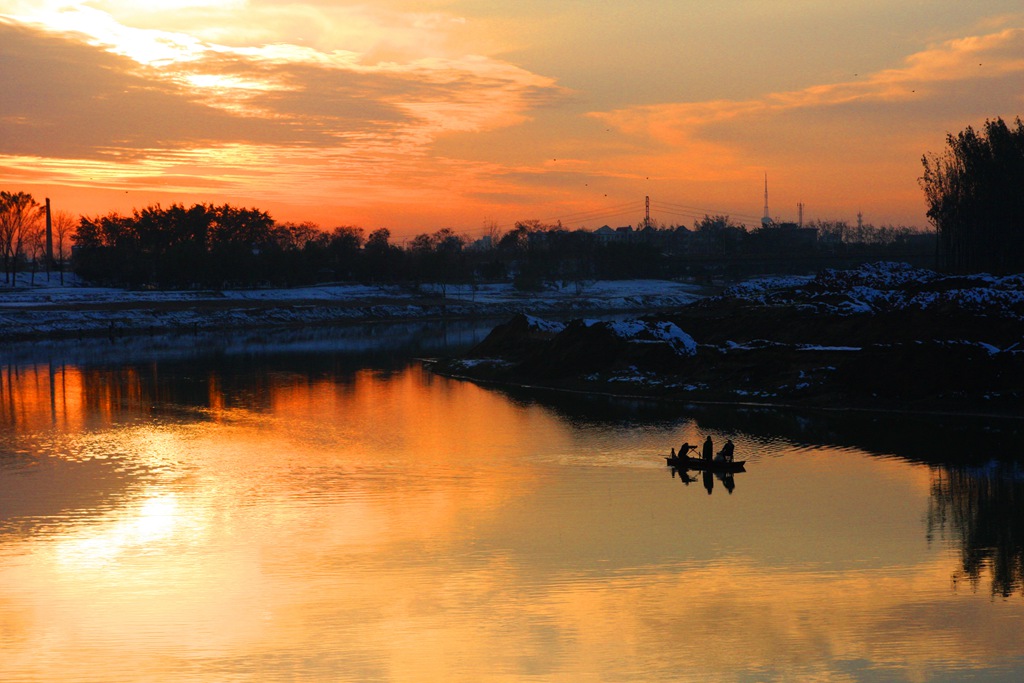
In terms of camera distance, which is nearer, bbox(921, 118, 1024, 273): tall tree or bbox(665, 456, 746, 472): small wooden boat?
bbox(665, 456, 746, 472): small wooden boat

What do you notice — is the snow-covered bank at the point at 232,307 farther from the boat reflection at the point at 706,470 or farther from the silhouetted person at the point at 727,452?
the silhouetted person at the point at 727,452

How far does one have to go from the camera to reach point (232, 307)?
481 feet

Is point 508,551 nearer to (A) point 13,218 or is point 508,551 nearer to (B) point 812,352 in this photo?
(B) point 812,352

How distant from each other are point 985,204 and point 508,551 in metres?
84.7

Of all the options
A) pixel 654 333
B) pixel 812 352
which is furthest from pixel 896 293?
pixel 654 333

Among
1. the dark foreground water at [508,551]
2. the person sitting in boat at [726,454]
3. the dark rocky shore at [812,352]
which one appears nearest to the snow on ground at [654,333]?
the dark rocky shore at [812,352]

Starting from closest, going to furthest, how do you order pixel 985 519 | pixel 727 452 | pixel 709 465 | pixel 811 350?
pixel 985 519 → pixel 709 465 → pixel 727 452 → pixel 811 350

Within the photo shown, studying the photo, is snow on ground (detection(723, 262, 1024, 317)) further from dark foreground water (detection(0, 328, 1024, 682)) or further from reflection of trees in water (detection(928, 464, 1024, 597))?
reflection of trees in water (detection(928, 464, 1024, 597))

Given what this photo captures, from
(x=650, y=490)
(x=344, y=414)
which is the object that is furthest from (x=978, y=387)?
(x=344, y=414)

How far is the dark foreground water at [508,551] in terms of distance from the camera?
2009 centimetres

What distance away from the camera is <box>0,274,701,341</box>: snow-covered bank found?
4973 inches

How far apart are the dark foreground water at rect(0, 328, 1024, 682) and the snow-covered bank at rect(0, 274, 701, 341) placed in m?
79.5

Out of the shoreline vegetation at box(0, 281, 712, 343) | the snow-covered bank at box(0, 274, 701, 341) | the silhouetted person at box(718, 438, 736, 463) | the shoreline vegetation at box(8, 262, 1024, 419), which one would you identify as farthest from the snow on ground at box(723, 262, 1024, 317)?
the snow-covered bank at box(0, 274, 701, 341)

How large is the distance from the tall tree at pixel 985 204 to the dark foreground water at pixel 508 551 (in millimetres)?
53387
